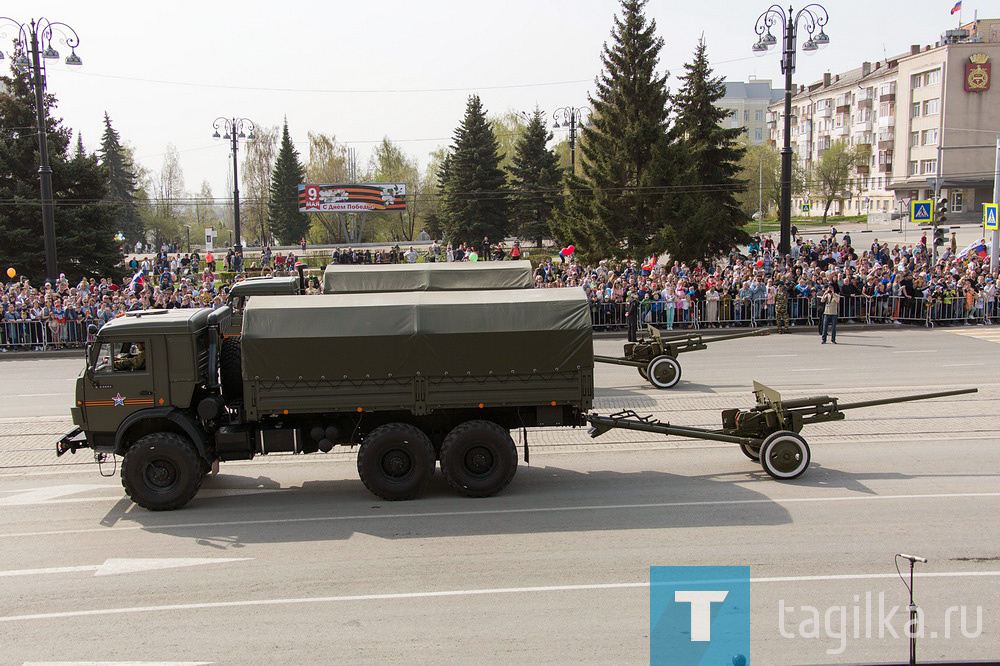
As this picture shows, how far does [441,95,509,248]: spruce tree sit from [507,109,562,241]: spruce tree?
1.78 m

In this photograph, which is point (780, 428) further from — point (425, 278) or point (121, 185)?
point (121, 185)

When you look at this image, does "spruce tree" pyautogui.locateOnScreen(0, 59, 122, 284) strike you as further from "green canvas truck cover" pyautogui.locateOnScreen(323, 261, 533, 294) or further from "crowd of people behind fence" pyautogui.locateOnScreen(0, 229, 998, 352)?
"green canvas truck cover" pyautogui.locateOnScreen(323, 261, 533, 294)

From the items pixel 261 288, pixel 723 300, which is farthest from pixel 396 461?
pixel 723 300

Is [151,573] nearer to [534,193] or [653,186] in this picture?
[653,186]

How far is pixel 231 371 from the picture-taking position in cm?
1245

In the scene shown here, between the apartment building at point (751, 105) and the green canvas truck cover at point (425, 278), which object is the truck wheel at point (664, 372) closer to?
the green canvas truck cover at point (425, 278)

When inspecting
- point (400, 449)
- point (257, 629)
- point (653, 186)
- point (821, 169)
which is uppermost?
point (821, 169)

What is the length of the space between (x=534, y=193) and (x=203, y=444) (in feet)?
157

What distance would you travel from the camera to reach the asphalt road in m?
7.97

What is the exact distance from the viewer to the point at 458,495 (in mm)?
12242

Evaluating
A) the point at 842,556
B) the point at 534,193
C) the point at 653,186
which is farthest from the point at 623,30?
the point at 842,556

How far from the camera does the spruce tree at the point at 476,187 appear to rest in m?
56.2

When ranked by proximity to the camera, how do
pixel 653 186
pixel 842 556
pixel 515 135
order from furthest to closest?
pixel 515 135
pixel 653 186
pixel 842 556

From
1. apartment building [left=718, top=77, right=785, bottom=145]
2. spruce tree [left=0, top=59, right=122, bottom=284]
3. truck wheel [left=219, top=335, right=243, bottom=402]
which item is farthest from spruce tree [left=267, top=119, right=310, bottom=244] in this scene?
apartment building [left=718, top=77, right=785, bottom=145]
